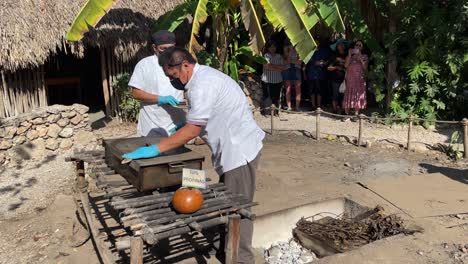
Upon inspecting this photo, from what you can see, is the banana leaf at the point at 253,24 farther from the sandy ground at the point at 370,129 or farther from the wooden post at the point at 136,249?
the wooden post at the point at 136,249

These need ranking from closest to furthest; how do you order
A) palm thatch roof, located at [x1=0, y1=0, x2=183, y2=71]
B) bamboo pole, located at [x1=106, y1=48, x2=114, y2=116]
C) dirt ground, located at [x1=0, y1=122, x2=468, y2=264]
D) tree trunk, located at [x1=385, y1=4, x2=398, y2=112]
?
dirt ground, located at [x1=0, y1=122, x2=468, y2=264]
palm thatch roof, located at [x1=0, y1=0, x2=183, y2=71]
tree trunk, located at [x1=385, y1=4, x2=398, y2=112]
bamboo pole, located at [x1=106, y1=48, x2=114, y2=116]

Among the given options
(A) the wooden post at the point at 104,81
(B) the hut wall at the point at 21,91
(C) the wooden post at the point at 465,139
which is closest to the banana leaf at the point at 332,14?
(C) the wooden post at the point at 465,139

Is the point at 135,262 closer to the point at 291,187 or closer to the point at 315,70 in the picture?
the point at 291,187

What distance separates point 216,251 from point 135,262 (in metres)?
1.39

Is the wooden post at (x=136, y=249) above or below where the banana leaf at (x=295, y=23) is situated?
below

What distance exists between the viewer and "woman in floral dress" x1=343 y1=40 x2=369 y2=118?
30.5 feet

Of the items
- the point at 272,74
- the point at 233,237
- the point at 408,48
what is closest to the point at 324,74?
the point at 272,74

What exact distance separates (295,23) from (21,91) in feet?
17.0

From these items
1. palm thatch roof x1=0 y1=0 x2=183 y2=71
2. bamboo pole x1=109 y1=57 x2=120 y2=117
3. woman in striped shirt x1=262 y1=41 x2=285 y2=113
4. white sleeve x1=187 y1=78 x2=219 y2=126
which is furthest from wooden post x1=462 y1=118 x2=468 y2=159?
bamboo pole x1=109 y1=57 x2=120 y2=117

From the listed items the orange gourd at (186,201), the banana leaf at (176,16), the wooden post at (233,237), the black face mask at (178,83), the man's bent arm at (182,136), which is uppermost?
the banana leaf at (176,16)

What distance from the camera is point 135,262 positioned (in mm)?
2721

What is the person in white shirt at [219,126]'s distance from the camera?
125 inches

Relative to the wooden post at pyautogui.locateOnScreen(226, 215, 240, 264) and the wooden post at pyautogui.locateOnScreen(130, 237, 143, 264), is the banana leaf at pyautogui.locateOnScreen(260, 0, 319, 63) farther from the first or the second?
the wooden post at pyautogui.locateOnScreen(130, 237, 143, 264)

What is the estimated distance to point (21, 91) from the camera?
27.2 ft
